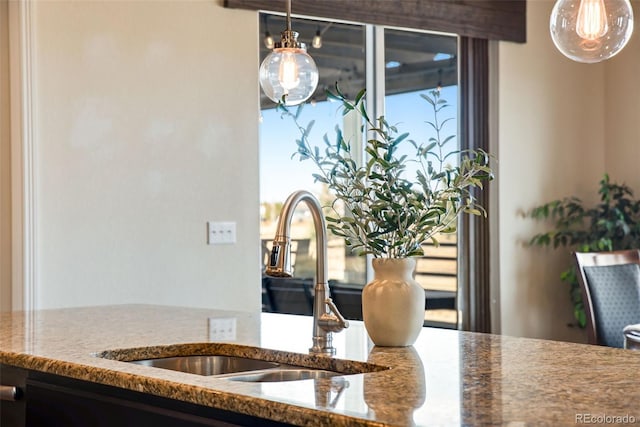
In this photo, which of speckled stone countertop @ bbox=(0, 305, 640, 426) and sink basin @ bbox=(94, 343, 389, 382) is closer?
speckled stone countertop @ bbox=(0, 305, 640, 426)

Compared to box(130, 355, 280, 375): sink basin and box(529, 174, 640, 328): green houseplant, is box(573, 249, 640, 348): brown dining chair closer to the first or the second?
box(529, 174, 640, 328): green houseplant

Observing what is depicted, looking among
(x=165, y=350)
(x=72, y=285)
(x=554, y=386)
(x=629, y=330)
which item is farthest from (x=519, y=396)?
(x=72, y=285)

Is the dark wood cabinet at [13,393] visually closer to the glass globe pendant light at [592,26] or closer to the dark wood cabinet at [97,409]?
the dark wood cabinet at [97,409]

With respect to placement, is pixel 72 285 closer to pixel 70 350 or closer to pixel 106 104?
pixel 106 104

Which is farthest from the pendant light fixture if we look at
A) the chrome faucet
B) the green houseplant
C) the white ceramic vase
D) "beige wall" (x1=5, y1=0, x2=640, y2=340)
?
the green houseplant

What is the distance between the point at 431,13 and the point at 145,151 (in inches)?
75.3

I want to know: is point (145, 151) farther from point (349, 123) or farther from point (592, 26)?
point (592, 26)

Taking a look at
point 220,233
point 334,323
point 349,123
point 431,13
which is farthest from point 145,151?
point 334,323

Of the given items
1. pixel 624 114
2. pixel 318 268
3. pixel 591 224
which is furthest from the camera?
pixel 624 114

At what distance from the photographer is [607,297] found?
4059 millimetres

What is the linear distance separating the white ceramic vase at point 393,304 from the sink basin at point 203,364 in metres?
0.34

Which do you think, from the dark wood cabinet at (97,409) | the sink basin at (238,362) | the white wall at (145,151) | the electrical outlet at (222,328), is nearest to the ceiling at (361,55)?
the white wall at (145,151)

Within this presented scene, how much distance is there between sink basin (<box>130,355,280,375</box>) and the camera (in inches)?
91.6

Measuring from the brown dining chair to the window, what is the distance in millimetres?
1482
